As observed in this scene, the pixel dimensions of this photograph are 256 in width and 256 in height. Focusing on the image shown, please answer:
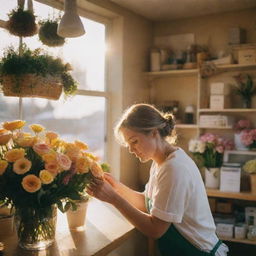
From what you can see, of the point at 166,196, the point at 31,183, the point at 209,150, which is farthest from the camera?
the point at 209,150

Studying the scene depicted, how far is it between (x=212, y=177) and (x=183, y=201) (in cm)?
166

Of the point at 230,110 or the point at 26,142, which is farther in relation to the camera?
the point at 230,110

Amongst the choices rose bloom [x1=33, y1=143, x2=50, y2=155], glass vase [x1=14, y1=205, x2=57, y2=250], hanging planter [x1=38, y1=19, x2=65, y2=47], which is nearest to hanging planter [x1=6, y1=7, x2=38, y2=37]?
hanging planter [x1=38, y1=19, x2=65, y2=47]

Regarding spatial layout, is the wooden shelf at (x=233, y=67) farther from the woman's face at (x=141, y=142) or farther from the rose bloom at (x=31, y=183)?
the rose bloom at (x=31, y=183)

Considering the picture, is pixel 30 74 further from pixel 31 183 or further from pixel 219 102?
pixel 219 102

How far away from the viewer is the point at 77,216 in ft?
5.88

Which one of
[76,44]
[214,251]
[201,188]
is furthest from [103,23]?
[214,251]

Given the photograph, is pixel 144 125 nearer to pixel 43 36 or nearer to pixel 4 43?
pixel 43 36

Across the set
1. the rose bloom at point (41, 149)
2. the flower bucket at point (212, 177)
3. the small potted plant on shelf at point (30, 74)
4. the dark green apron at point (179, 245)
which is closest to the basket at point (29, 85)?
the small potted plant on shelf at point (30, 74)

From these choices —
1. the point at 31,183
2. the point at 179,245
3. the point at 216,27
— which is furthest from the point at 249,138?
the point at 31,183

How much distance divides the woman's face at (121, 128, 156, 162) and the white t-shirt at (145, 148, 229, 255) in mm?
94

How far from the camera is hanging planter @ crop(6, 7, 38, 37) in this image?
1666 millimetres

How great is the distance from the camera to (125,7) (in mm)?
3287

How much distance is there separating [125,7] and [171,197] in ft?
7.20
